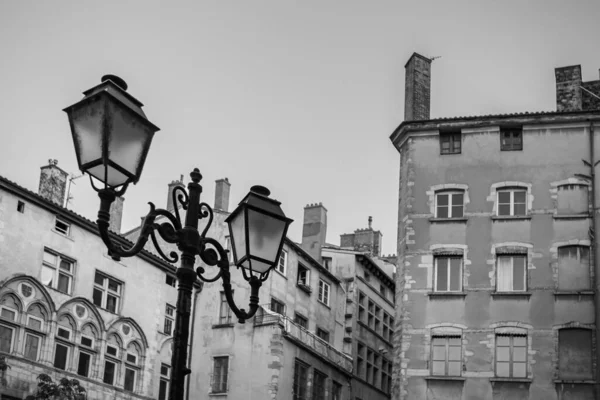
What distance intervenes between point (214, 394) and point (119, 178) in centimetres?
3605

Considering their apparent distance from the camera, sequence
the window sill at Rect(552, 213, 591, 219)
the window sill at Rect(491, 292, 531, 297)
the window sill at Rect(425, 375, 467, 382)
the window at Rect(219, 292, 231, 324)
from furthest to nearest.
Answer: the window at Rect(219, 292, 231, 324), the window sill at Rect(552, 213, 591, 219), the window sill at Rect(491, 292, 531, 297), the window sill at Rect(425, 375, 467, 382)

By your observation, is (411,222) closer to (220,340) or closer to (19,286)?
(220,340)

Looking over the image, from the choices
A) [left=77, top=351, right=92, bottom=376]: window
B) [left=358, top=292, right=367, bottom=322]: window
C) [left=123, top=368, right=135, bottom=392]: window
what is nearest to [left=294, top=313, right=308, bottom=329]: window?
[left=358, top=292, right=367, bottom=322]: window

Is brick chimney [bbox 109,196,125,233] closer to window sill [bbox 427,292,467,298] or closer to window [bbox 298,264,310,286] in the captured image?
window [bbox 298,264,310,286]

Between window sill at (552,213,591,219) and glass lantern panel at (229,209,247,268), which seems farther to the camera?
window sill at (552,213,591,219)

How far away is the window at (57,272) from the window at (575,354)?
18.2 meters

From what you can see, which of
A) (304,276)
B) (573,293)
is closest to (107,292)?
(304,276)

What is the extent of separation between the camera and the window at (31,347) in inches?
1332

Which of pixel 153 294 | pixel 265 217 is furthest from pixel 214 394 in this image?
pixel 265 217

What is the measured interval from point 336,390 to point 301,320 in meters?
3.95

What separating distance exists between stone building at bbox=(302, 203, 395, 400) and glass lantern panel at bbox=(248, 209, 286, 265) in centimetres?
4197

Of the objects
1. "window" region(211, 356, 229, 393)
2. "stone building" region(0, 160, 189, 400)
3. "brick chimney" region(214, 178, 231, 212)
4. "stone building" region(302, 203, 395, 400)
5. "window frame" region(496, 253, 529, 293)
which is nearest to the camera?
"stone building" region(0, 160, 189, 400)

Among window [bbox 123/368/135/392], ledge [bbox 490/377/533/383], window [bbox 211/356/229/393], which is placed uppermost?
window [bbox 211/356/229/393]

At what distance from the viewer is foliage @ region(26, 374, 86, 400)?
31.9 m
